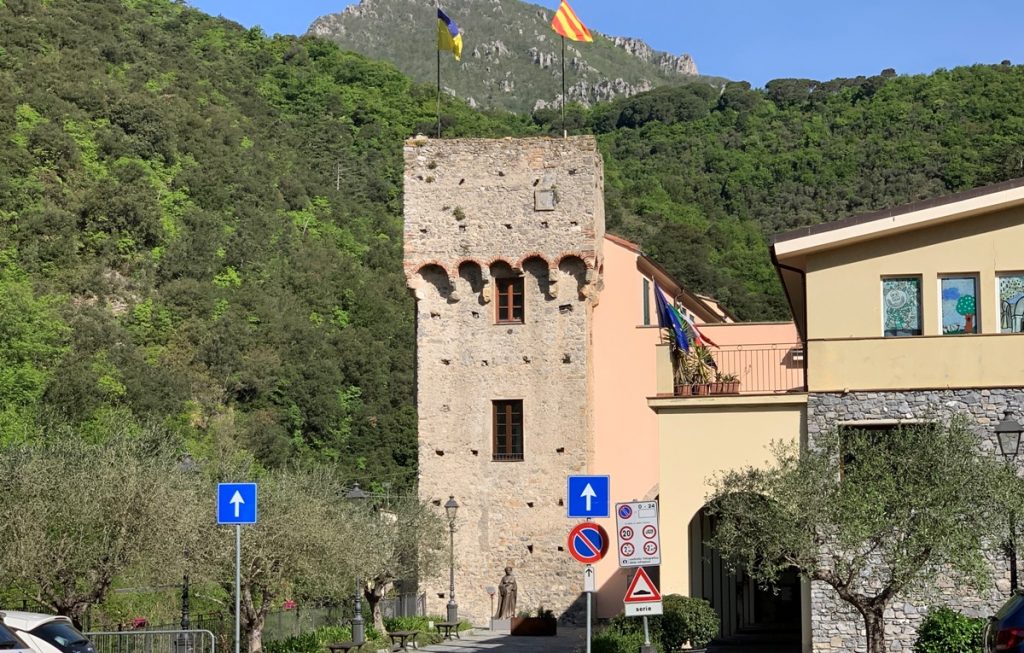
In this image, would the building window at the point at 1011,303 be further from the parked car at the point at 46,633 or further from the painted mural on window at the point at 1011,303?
the parked car at the point at 46,633

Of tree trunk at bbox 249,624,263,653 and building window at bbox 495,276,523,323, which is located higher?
building window at bbox 495,276,523,323

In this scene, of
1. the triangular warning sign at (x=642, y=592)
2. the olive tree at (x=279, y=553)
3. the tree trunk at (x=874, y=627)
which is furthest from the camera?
the olive tree at (x=279, y=553)

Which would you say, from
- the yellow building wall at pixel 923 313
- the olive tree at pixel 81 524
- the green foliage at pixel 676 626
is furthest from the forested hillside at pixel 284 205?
the yellow building wall at pixel 923 313

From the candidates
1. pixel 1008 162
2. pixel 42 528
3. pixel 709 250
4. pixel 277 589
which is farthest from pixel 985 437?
pixel 709 250

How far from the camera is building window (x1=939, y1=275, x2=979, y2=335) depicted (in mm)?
25328

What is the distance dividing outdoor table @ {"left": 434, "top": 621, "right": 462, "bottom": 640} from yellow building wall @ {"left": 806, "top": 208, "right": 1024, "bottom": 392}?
42.9 ft

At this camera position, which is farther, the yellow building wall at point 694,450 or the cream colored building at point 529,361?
the cream colored building at point 529,361

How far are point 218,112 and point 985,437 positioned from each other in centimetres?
8372

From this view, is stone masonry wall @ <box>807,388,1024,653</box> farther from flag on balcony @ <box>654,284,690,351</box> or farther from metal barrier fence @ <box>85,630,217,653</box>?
metal barrier fence @ <box>85,630,217,653</box>

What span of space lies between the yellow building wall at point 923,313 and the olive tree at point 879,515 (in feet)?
10.5

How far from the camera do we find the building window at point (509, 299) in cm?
3975

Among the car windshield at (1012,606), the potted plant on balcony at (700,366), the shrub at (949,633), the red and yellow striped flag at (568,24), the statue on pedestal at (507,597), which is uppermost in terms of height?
the red and yellow striped flag at (568,24)

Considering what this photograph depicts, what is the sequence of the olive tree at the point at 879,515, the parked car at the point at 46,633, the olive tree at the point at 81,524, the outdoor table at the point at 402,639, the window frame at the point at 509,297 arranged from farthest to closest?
the window frame at the point at 509,297, the outdoor table at the point at 402,639, the olive tree at the point at 81,524, the olive tree at the point at 879,515, the parked car at the point at 46,633

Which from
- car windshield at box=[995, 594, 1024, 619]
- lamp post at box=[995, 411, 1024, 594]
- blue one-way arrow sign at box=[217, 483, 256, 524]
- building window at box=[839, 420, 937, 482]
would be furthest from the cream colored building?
car windshield at box=[995, 594, 1024, 619]
